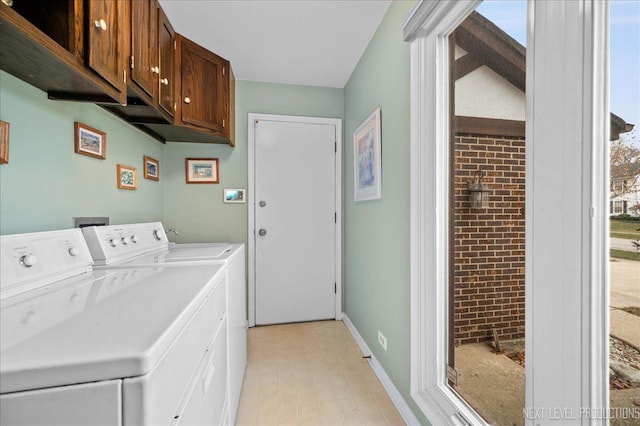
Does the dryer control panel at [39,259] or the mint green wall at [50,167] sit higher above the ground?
the mint green wall at [50,167]

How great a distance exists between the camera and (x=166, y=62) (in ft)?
5.70

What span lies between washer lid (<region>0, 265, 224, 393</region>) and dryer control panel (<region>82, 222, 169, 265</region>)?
0.34 metres

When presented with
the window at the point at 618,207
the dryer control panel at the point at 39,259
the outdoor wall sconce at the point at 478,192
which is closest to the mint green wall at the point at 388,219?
the outdoor wall sconce at the point at 478,192

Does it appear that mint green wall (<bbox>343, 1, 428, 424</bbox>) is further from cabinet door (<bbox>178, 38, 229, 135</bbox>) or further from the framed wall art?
cabinet door (<bbox>178, 38, 229, 135</bbox>)

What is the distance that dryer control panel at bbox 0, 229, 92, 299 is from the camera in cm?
79

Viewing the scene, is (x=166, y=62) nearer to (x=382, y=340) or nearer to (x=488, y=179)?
(x=488, y=179)

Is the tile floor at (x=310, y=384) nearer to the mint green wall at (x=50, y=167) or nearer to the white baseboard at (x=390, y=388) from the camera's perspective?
the white baseboard at (x=390, y=388)

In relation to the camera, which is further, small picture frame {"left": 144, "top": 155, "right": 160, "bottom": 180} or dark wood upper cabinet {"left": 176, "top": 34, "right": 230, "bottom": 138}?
small picture frame {"left": 144, "top": 155, "right": 160, "bottom": 180}

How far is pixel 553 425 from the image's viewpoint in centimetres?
74

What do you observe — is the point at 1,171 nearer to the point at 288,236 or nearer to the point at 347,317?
the point at 288,236

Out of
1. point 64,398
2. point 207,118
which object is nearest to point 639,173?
point 64,398

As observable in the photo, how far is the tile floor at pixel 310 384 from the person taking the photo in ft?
5.04

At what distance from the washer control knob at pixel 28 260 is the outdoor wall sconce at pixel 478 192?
1.62 meters

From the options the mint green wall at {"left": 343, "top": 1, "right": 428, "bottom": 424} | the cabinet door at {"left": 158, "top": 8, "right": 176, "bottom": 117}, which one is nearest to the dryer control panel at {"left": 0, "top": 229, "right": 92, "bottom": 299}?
the cabinet door at {"left": 158, "top": 8, "right": 176, "bottom": 117}
